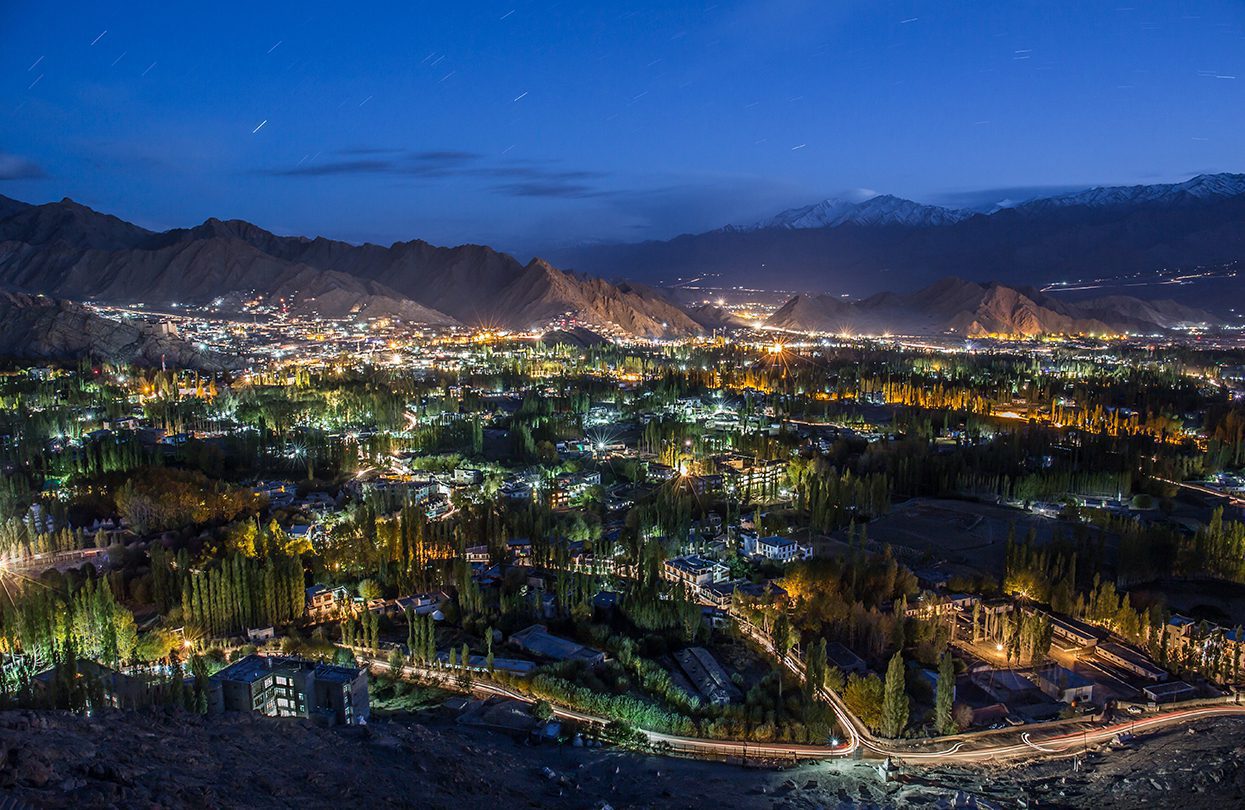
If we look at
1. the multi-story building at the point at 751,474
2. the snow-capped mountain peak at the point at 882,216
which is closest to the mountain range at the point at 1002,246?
the snow-capped mountain peak at the point at 882,216

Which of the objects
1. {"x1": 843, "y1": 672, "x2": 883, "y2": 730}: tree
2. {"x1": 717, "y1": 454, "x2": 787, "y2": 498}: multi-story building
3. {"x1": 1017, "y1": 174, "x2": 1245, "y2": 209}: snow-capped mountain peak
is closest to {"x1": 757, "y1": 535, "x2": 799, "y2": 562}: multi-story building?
{"x1": 717, "y1": 454, "x2": 787, "y2": 498}: multi-story building

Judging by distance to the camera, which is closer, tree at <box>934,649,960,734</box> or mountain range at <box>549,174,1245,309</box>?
tree at <box>934,649,960,734</box>

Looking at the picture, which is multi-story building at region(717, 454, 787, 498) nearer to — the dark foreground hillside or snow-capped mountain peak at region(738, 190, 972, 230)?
the dark foreground hillside

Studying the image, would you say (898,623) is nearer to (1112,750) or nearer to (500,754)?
(1112,750)

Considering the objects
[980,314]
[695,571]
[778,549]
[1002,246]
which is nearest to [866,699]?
[695,571]

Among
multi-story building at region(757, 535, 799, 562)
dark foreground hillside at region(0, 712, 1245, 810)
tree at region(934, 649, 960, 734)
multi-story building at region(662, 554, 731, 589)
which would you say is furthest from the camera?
multi-story building at region(757, 535, 799, 562)

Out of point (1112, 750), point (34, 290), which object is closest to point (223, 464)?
point (1112, 750)
